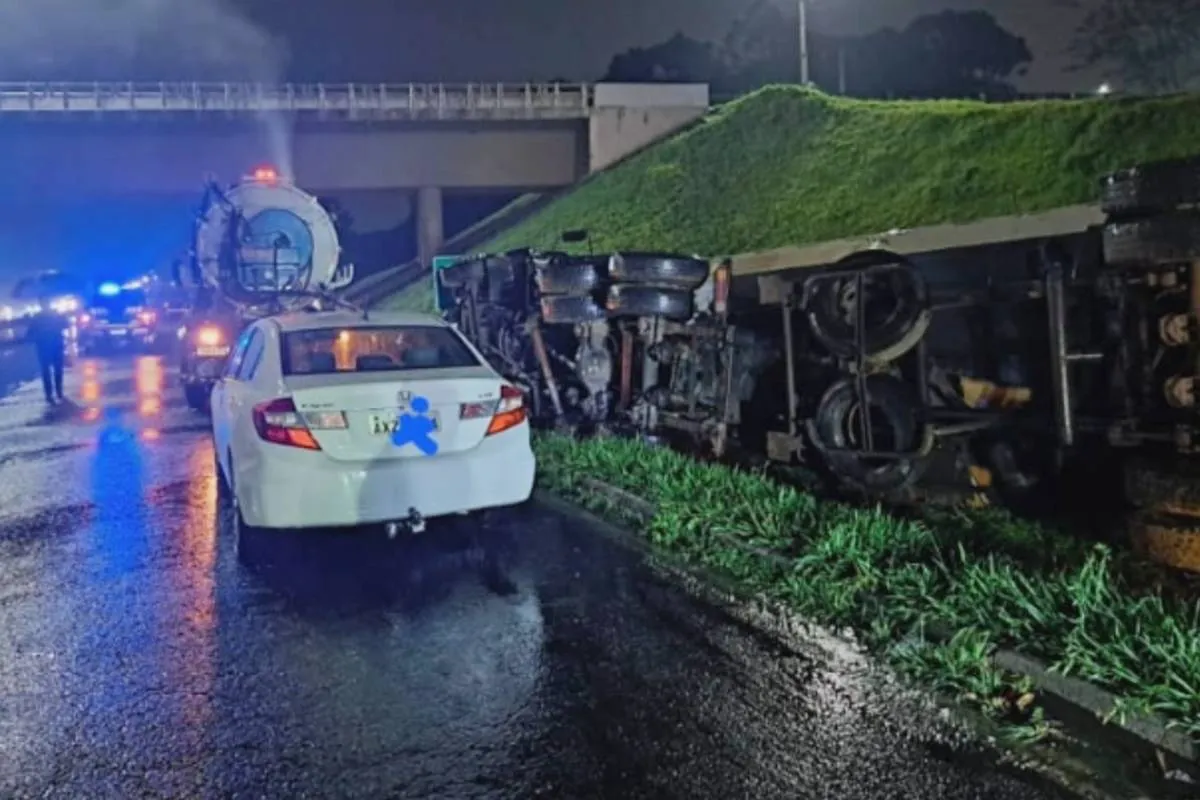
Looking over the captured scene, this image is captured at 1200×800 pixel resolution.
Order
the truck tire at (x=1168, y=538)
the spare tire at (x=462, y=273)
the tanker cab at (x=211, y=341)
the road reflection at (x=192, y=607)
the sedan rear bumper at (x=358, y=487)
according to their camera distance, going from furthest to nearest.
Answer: the tanker cab at (x=211, y=341) → the spare tire at (x=462, y=273) → the sedan rear bumper at (x=358, y=487) → the truck tire at (x=1168, y=538) → the road reflection at (x=192, y=607)

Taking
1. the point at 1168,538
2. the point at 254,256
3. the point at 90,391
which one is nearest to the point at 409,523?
the point at 1168,538

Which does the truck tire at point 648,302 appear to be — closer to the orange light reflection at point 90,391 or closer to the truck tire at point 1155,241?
the truck tire at point 1155,241

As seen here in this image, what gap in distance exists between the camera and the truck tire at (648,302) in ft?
32.1

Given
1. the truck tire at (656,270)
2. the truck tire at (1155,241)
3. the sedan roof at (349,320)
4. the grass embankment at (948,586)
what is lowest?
the grass embankment at (948,586)

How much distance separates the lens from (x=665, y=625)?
5551 millimetres

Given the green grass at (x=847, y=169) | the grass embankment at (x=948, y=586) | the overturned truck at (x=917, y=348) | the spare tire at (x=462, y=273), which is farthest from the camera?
the green grass at (x=847, y=169)

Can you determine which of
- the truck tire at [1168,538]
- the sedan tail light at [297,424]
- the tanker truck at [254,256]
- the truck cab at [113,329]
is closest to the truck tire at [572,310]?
the sedan tail light at [297,424]

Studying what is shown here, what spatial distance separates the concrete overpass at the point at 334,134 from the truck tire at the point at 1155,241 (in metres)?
37.9

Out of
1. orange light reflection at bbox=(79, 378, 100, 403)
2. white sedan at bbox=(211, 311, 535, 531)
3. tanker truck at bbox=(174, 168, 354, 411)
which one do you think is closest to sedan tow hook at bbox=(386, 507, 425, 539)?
white sedan at bbox=(211, 311, 535, 531)

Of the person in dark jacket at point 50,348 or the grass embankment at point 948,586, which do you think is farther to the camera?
the person in dark jacket at point 50,348

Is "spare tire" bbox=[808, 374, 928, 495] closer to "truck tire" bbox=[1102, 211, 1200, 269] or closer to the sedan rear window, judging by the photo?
"truck tire" bbox=[1102, 211, 1200, 269]

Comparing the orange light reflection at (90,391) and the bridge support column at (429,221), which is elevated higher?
the bridge support column at (429,221)

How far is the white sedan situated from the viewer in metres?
6.61

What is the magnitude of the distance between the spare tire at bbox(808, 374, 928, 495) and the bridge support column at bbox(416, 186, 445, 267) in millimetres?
37811
